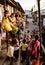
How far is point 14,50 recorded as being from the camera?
1059cm

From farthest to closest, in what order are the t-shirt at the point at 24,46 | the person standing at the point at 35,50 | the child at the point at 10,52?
the t-shirt at the point at 24,46 < the child at the point at 10,52 < the person standing at the point at 35,50

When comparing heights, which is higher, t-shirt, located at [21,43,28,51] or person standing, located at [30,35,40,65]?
person standing, located at [30,35,40,65]

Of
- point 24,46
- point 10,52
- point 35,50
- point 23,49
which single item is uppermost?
point 35,50

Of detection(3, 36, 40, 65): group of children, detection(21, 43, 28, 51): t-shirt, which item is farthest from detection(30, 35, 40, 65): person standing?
detection(21, 43, 28, 51): t-shirt

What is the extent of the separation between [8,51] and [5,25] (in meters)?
3.26

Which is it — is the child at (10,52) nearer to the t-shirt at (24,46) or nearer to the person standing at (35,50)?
the person standing at (35,50)

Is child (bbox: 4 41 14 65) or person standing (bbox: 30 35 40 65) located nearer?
person standing (bbox: 30 35 40 65)

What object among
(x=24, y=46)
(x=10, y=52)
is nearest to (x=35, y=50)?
(x=10, y=52)

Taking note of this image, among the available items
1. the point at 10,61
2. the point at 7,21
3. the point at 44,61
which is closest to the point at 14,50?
the point at 10,61

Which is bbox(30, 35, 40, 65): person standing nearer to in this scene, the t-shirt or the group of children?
the group of children

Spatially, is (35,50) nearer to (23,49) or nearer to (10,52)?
(10,52)

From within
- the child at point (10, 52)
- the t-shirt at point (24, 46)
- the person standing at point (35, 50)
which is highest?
the person standing at point (35, 50)

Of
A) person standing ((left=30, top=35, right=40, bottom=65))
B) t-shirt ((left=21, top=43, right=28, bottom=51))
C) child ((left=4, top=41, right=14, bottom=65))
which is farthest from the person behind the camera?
t-shirt ((left=21, top=43, right=28, bottom=51))

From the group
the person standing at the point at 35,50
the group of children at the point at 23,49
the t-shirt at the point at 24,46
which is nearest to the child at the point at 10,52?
the group of children at the point at 23,49
